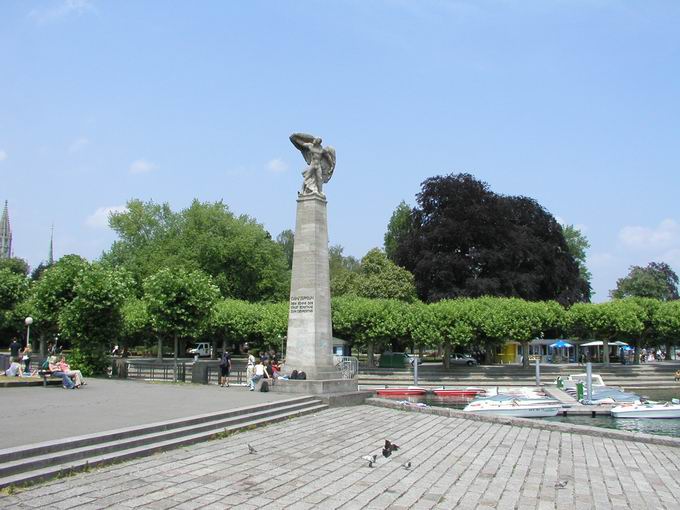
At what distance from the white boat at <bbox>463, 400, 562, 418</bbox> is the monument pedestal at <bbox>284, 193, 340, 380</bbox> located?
8.24 m

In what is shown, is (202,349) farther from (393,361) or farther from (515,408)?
(515,408)

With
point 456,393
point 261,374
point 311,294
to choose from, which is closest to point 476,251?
point 456,393

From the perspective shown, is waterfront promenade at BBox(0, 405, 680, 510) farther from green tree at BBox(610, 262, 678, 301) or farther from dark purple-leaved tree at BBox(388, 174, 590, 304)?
green tree at BBox(610, 262, 678, 301)

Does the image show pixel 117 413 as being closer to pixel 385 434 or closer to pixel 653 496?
pixel 385 434

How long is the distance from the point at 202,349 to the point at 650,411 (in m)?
44.4

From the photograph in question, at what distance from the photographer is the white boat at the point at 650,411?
1049 inches

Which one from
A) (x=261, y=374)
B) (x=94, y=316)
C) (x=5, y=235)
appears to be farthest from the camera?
(x=5, y=235)

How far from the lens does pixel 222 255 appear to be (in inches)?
2347

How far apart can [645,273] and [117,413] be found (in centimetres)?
8759

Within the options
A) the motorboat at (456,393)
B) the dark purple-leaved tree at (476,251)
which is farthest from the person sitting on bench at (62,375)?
the dark purple-leaved tree at (476,251)

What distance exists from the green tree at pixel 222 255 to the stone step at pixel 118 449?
4436 cm

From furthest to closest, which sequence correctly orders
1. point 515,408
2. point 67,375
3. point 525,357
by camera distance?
point 525,357
point 515,408
point 67,375

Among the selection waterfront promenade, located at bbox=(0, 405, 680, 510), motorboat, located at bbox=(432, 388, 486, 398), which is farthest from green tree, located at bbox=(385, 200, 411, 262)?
waterfront promenade, located at bbox=(0, 405, 680, 510)

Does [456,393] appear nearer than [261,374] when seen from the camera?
No
